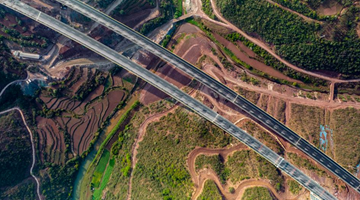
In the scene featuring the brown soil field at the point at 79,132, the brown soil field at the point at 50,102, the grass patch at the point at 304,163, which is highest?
the grass patch at the point at 304,163

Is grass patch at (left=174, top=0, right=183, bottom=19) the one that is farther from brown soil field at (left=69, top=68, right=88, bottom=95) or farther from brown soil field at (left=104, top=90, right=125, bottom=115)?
brown soil field at (left=69, top=68, right=88, bottom=95)

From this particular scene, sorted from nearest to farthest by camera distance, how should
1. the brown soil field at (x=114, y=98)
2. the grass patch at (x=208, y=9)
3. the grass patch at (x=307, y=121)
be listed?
the grass patch at (x=307, y=121) → the grass patch at (x=208, y=9) → the brown soil field at (x=114, y=98)

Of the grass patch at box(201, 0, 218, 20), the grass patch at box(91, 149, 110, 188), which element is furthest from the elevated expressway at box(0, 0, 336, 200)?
the grass patch at box(91, 149, 110, 188)

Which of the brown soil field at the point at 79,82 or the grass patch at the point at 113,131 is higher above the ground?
the brown soil field at the point at 79,82

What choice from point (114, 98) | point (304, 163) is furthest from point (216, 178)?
point (114, 98)

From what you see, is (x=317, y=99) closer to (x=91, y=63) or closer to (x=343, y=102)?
(x=343, y=102)

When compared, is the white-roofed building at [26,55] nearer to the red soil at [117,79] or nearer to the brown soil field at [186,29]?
the red soil at [117,79]

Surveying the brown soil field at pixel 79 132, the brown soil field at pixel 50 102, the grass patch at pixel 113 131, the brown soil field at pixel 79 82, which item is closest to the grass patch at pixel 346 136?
the grass patch at pixel 113 131
